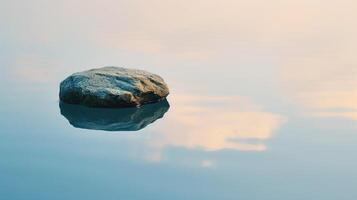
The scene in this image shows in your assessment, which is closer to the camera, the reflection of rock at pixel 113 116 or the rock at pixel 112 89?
the reflection of rock at pixel 113 116

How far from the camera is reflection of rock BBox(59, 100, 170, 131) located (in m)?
8.40

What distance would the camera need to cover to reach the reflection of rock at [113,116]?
8.40 meters

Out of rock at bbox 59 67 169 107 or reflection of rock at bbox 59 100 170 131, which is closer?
reflection of rock at bbox 59 100 170 131

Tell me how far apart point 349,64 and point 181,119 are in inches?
202

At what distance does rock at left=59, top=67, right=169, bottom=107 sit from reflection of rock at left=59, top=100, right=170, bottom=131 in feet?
0.35

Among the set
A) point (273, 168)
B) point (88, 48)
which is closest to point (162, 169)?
point (273, 168)

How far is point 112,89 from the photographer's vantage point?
30.2 ft

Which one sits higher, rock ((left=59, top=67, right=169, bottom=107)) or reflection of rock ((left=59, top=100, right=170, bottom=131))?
rock ((left=59, top=67, right=169, bottom=107))

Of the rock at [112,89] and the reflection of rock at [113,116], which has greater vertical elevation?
the rock at [112,89]

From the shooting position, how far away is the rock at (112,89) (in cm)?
915

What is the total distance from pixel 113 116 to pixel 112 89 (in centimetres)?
56

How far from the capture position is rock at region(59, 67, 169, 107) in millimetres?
9148

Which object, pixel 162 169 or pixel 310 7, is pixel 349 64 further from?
pixel 310 7

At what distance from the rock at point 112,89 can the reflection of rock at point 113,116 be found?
0.35 ft
